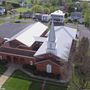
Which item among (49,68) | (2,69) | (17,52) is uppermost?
(17,52)

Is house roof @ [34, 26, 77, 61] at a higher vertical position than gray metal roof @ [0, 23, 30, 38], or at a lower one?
lower

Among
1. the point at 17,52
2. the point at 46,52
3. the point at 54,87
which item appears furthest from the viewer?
the point at 17,52

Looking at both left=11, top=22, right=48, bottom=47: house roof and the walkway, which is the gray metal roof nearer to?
left=11, top=22, right=48, bottom=47: house roof

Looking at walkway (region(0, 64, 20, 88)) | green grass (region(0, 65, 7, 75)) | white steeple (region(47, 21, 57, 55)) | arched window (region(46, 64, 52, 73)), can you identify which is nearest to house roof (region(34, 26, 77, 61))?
white steeple (region(47, 21, 57, 55))

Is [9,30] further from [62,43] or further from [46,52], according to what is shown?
[46,52]

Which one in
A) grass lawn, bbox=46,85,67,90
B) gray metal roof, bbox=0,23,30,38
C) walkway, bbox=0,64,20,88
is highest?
gray metal roof, bbox=0,23,30,38

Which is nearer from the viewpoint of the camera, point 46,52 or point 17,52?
point 46,52

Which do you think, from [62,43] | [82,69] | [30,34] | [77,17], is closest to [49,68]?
[82,69]

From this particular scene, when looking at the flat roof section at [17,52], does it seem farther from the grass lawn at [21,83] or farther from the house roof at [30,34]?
the grass lawn at [21,83]
